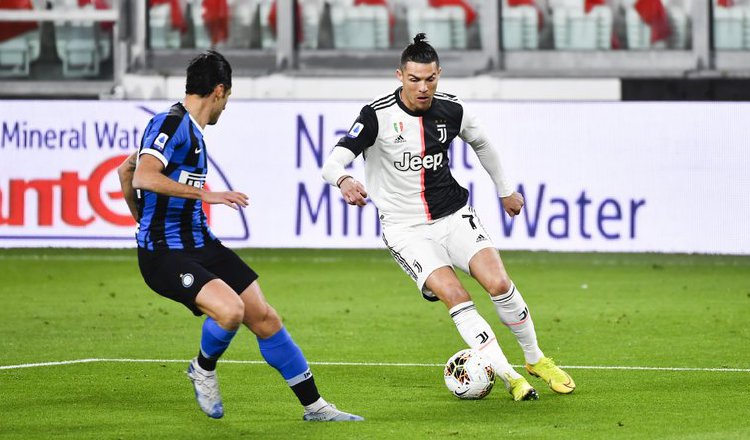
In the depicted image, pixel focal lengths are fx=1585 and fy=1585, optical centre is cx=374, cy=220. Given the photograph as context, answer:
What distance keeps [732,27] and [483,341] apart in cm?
1765

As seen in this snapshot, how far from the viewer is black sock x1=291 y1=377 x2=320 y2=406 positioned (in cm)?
806

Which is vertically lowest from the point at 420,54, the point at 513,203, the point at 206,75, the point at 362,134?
the point at 513,203

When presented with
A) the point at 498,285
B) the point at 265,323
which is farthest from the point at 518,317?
the point at 265,323

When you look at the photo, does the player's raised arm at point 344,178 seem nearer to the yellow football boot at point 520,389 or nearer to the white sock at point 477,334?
the white sock at point 477,334

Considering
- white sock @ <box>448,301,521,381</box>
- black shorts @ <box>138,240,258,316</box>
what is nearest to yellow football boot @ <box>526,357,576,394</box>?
white sock @ <box>448,301,521,381</box>

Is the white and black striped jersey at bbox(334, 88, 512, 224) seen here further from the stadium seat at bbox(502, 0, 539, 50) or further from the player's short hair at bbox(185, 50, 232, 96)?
the stadium seat at bbox(502, 0, 539, 50)

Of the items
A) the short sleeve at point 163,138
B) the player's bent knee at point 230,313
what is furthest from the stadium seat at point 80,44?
the player's bent knee at point 230,313

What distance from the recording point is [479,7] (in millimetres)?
→ 25828

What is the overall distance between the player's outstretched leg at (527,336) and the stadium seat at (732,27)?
17042 mm

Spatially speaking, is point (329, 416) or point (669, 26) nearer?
point (329, 416)

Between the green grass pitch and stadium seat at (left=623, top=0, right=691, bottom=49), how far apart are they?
8.10m

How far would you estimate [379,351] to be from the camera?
11156 millimetres

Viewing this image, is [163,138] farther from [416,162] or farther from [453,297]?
[453,297]

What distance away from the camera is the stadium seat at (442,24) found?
2583 centimetres
